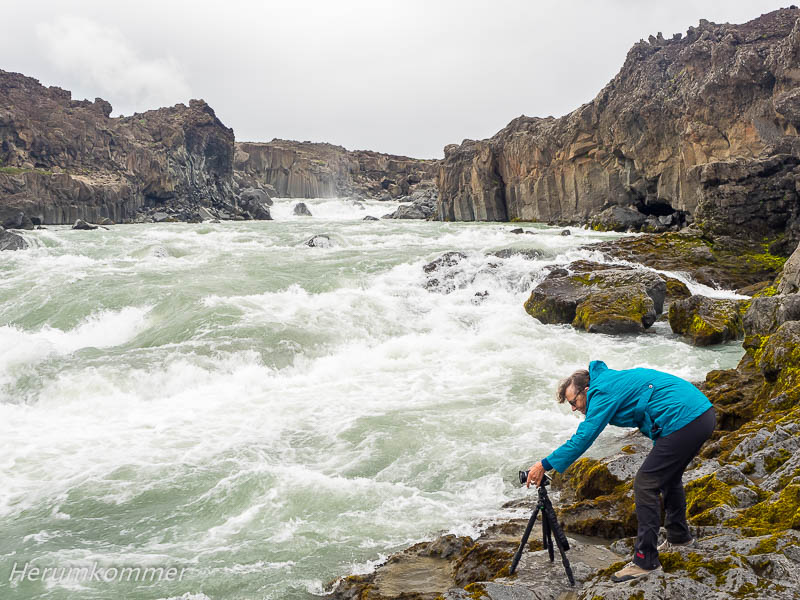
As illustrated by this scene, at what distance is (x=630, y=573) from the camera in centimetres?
361

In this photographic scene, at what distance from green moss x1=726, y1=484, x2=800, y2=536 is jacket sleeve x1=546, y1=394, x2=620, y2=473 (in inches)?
48.5

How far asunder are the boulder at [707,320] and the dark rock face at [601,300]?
35.9 inches

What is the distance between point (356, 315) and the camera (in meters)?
17.4

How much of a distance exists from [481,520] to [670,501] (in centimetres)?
298

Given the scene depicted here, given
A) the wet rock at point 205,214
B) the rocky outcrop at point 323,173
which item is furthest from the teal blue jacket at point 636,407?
the rocky outcrop at point 323,173

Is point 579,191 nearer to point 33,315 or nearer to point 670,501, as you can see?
point 33,315

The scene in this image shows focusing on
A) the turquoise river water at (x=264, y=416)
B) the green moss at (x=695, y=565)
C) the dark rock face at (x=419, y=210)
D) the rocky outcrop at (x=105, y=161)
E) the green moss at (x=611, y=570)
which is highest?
the rocky outcrop at (x=105, y=161)

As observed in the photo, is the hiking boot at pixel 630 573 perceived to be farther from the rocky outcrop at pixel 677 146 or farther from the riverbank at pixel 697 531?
the rocky outcrop at pixel 677 146

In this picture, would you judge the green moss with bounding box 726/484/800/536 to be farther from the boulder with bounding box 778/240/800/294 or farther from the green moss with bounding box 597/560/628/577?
the boulder with bounding box 778/240/800/294

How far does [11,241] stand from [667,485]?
34050 millimetres

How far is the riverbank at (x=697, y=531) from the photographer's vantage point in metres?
3.40

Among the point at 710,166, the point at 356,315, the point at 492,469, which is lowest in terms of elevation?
the point at 492,469

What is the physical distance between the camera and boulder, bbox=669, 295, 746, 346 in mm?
13914

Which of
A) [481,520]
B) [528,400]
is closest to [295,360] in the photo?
[528,400]
